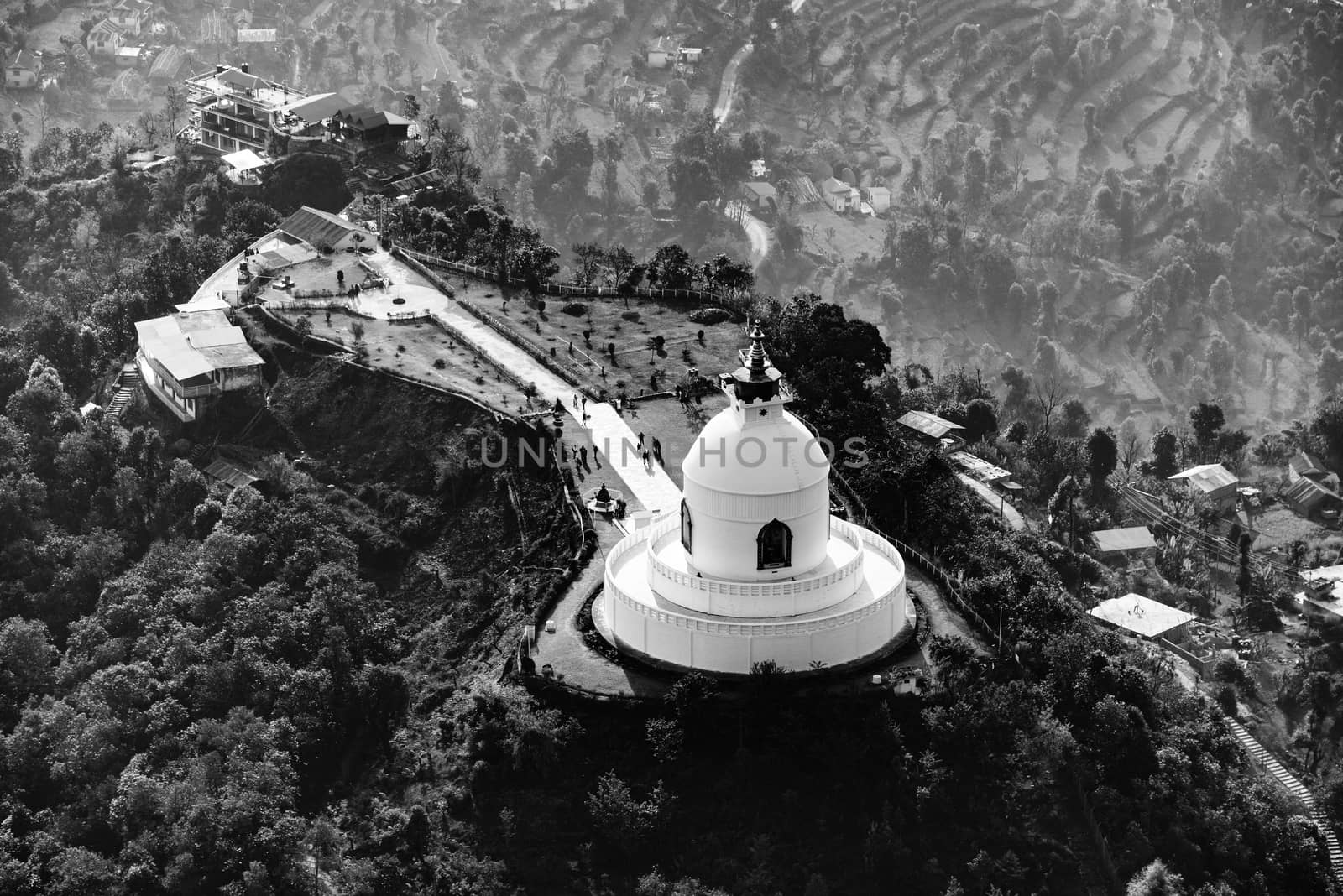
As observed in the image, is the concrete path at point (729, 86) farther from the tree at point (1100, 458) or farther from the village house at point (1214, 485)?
the village house at point (1214, 485)

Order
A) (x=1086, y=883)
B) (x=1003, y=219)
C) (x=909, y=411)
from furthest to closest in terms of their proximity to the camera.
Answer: (x=1003, y=219) → (x=909, y=411) → (x=1086, y=883)

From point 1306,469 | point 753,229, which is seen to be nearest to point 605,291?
point 1306,469

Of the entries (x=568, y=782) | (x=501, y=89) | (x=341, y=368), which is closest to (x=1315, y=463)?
(x=341, y=368)

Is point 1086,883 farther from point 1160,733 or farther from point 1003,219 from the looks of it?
point 1003,219

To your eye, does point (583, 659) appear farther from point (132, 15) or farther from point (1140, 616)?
point (132, 15)

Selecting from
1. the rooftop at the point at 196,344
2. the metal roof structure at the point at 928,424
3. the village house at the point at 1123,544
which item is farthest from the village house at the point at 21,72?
the village house at the point at 1123,544
